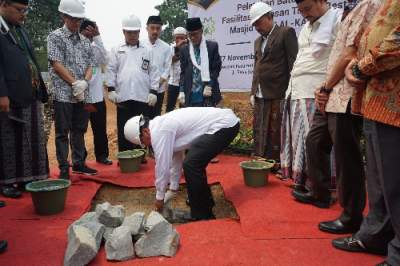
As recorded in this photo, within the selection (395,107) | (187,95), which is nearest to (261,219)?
(395,107)

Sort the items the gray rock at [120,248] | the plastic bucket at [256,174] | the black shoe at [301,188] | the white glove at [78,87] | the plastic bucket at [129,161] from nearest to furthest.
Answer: the gray rock at [120,248], the black shoe at [301,188], the plastic bucket at [256,174], the white glove at [78,87], the plastic bucket at [129,161]

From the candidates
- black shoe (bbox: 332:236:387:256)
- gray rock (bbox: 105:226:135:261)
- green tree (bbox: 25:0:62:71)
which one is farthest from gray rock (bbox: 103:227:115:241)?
green tree (bbox: 25:0:62:71)

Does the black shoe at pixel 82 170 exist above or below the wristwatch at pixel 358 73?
below

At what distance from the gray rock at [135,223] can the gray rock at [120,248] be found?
3.7 inches

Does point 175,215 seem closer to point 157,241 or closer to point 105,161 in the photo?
point 157,241

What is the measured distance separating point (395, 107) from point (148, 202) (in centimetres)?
254

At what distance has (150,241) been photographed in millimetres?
2316

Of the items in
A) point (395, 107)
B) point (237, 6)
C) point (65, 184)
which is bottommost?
point (65, 184)

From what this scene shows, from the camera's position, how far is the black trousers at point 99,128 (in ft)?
15.5

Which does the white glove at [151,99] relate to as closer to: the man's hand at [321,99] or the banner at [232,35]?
the banner at [232,35]

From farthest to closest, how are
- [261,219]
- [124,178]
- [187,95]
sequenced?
[187,95] < [124,178] < [261,219]

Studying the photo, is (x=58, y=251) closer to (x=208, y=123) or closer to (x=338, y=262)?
(x=208, y=123)

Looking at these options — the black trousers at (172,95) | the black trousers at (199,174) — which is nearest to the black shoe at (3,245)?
the black trousers at (199,174)

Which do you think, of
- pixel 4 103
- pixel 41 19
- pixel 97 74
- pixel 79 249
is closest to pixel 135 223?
pixel 79 249
